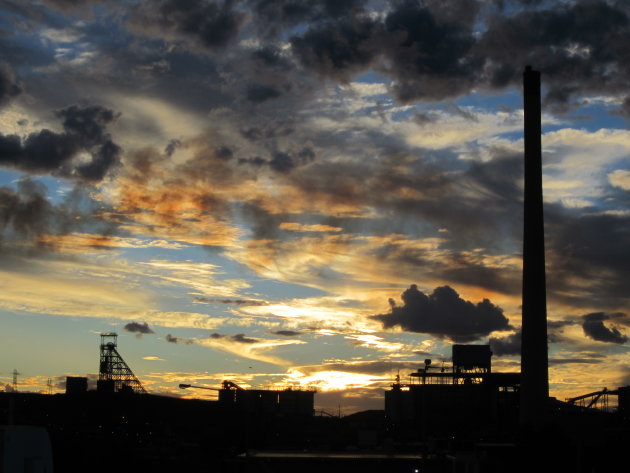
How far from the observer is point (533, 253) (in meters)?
117

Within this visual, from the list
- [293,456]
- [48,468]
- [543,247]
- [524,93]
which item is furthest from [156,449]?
[48,468]

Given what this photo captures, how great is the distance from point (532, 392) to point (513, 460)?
Result: 2618 cm

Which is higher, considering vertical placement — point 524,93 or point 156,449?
point 524,93

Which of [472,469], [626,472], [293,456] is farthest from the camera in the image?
[626,472]

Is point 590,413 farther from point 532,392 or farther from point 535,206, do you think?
point 535,206

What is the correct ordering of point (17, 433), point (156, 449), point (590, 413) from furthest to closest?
point (590, 413), point (156, 449), point (17, 433)

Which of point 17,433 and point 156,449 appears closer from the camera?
point 17,433

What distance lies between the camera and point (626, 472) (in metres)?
103

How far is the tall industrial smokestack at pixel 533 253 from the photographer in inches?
4592

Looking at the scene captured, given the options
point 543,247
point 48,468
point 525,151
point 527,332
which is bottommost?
point 48,468

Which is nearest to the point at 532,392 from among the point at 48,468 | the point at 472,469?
the point at 472,469

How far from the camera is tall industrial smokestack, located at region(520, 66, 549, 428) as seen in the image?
383 ft

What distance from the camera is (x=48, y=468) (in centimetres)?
2942

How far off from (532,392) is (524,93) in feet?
142
